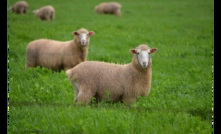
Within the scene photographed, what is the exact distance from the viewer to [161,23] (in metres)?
20.8

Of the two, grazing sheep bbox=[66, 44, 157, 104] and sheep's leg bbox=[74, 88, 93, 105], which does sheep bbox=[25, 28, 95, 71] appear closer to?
grazing sheep bbox=[66, 44, 157, 104]

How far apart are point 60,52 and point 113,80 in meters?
4.32

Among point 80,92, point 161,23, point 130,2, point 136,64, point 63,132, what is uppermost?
point 130,2

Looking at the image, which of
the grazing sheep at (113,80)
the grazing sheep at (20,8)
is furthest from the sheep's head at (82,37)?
the grazing sheep at (20,8)

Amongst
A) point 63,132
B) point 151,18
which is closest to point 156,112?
point 63,132

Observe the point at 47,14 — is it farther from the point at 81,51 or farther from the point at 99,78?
the point at 99,78

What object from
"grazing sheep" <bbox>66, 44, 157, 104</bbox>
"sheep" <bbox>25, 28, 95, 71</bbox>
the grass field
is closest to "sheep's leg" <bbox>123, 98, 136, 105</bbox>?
"grazing sheep" <bbox>66, 44, 157, 104</bbox>

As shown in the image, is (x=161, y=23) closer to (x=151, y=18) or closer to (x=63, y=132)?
(x=151, y=18)

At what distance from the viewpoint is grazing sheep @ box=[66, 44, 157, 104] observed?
23.6 ft

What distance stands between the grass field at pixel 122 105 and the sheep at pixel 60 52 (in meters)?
0.49

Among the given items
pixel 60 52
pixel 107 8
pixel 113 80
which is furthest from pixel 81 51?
pixel 107 8

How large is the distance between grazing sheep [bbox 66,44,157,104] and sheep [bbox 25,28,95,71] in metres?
3.33

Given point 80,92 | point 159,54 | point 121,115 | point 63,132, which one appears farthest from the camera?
point 159,54

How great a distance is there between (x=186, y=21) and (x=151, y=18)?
277cm
